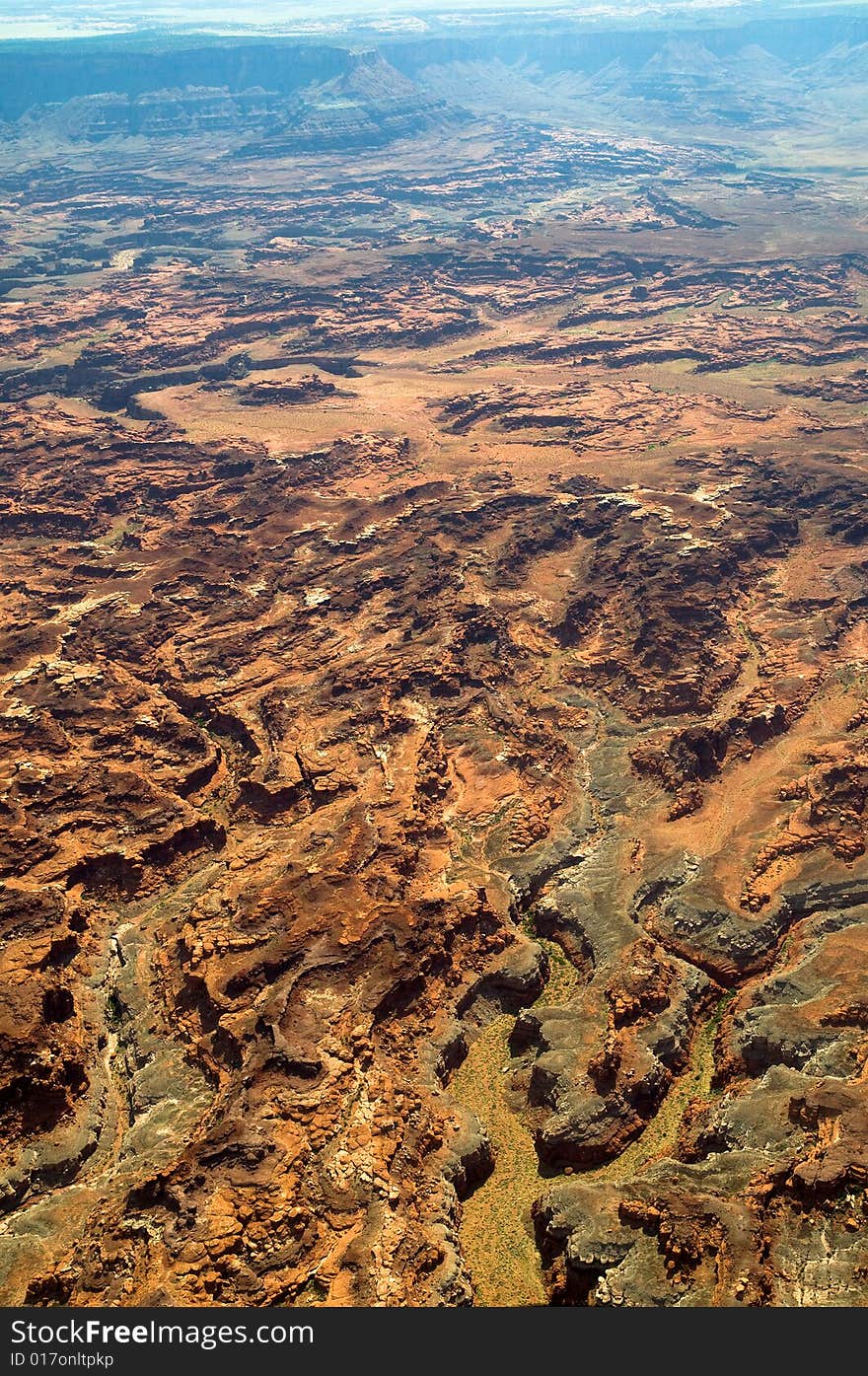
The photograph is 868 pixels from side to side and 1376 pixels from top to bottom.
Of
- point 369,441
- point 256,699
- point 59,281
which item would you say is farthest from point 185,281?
point 256,699

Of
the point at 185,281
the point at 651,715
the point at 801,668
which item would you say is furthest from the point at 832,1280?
the point at 185,281

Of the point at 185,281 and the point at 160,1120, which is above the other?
the point at 185,281

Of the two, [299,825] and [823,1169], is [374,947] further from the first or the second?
[823,1169]

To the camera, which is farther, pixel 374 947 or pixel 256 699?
pixel 256 699

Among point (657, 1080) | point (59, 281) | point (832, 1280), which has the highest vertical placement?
point (59, 281)

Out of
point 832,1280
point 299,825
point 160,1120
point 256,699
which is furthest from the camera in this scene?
point 256,699

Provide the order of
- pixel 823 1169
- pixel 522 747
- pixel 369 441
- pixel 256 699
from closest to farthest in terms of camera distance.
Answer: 1. pixel 823 1169
2. pixel 522 747
3. pixel 256 699
4. pixel 369 441
